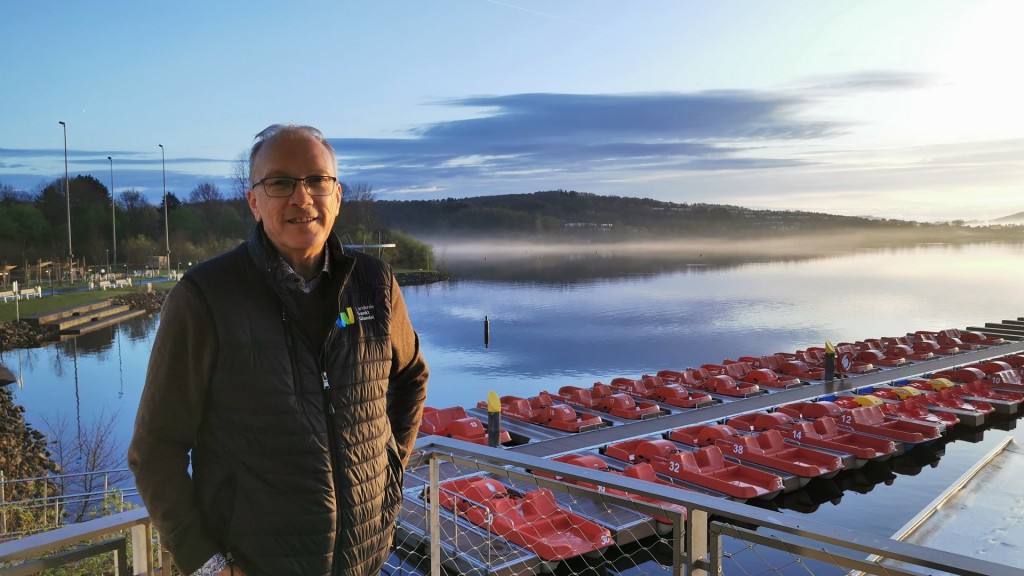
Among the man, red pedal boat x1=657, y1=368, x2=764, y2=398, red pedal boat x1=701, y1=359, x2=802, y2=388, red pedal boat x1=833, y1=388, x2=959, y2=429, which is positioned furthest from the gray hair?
red pedal boat x1=701, y1=359, x2=802, y2=388

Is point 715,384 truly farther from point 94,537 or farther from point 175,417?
point 175,417

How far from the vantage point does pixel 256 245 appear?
1752mm

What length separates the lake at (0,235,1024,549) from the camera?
14.0 metres

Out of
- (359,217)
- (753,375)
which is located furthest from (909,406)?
(359,217)

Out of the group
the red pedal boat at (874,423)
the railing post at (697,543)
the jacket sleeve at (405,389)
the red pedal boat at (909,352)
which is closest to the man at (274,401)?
the jacket sleeve at (405,389)

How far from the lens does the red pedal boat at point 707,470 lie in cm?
1030

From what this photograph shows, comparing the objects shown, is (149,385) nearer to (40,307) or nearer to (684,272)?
(40,307)

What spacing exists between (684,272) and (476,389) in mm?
70954

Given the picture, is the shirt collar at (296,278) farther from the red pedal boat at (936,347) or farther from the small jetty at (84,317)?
the small jetty at (84,317)

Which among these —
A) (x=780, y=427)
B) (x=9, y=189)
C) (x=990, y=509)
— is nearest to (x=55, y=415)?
(x=780, y=427)

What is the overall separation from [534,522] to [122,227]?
58.7 meters

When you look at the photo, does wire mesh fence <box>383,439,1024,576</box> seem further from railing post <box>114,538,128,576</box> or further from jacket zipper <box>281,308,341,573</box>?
railing post <box>114,538,128,576</box>

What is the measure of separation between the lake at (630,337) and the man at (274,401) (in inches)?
427

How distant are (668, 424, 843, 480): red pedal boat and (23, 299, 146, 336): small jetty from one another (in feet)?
99.0
